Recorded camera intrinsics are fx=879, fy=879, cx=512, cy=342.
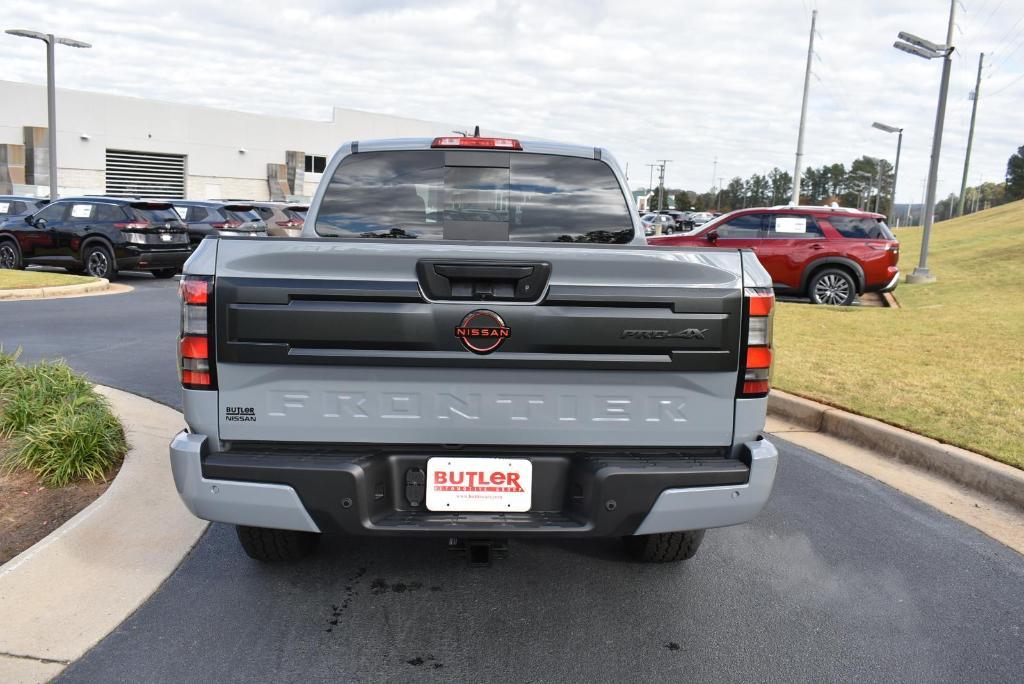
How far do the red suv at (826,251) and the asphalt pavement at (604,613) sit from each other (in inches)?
457

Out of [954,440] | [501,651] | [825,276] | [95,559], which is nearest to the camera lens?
[501,651]

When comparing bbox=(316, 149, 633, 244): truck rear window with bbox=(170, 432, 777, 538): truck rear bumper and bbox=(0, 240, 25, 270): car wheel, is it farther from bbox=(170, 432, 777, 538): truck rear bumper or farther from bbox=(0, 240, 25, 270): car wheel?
bbox=(0, 240, 25, 270): car wheel

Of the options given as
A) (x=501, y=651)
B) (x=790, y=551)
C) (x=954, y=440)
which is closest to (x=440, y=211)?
(x=501, y=651)

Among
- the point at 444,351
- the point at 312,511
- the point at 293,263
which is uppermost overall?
the point at 293,263

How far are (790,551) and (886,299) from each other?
547 inches

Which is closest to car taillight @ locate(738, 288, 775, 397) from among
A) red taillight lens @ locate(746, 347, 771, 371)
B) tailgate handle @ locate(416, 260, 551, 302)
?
red taillight lens @ locate(746, 347, 771, 371)

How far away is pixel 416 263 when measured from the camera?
309cm

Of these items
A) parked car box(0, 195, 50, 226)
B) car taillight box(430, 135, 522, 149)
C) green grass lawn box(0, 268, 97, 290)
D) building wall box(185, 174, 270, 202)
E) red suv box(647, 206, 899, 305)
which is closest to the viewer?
car taillight box(430, 135, 522, 149)

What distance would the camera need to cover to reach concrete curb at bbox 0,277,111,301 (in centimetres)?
1425

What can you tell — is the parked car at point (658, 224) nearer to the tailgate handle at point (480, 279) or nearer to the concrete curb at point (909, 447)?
the tailgate handle at point (480, 279)

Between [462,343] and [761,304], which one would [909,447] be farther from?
[462,343]

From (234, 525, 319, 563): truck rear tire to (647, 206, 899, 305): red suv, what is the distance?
13.2 metres

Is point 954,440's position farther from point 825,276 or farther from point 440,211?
point 825,276

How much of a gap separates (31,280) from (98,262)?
2.70 m
